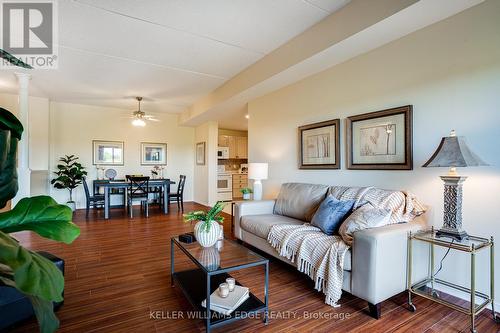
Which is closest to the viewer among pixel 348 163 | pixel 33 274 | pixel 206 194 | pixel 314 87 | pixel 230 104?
pixel 33 274

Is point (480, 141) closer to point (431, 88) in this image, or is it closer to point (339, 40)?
point (431, 88)

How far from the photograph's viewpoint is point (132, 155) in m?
6.98

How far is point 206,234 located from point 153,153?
583 cm

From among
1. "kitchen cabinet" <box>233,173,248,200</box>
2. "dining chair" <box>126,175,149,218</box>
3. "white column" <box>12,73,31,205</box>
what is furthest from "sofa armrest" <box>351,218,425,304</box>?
"kitchen cabinet" <box>233,173,248,200</box>

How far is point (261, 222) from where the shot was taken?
9.61 ft

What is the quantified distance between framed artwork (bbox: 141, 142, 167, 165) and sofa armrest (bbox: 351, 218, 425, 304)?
6.44 meters

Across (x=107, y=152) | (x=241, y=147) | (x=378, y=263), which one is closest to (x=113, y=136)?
(x=107, y=152)

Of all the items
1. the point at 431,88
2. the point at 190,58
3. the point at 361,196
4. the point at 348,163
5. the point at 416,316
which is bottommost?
the point at 416,316

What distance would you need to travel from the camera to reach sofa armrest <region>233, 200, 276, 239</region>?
3342 millimetres

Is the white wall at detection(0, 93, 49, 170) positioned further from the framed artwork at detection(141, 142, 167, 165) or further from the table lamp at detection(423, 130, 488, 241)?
the table lamp at detection(423, 130, 488, 241)

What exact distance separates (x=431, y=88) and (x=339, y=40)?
37.6 inches

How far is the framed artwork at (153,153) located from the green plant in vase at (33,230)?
6.41 metres

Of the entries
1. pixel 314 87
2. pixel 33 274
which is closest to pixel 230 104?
pixel 314 87

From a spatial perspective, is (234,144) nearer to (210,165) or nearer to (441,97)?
(210,165)
